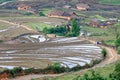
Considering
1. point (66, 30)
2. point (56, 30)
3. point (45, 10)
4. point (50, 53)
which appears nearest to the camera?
point (50, 53)

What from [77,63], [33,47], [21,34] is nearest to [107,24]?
[21,34]

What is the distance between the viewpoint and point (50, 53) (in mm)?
29094

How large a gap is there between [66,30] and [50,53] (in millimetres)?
12007

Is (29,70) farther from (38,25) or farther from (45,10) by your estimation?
(45,10)

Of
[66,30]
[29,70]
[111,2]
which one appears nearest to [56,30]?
[66,30]

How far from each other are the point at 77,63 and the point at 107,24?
829 inches

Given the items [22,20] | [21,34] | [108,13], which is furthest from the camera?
[108,13]

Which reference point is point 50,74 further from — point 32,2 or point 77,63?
point 32,2

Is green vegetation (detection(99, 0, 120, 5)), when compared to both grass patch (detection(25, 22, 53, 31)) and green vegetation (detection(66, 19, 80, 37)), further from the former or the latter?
green vegetation (detection(66, 19, 80, 37))

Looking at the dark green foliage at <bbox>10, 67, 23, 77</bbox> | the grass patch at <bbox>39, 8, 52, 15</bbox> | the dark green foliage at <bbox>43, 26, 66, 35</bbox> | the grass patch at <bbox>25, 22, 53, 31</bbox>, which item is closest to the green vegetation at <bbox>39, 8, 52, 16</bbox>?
the grass patch at <bbox>39, 8, 52, 15</bbox>

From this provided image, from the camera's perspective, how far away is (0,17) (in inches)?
1944

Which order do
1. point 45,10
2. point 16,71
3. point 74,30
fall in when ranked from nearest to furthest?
1. point 16,71
2. point 74,30
3. point 45,10

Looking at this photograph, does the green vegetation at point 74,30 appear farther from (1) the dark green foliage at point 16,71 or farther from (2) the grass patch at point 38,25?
(1) the dark green foliage at point 16,71

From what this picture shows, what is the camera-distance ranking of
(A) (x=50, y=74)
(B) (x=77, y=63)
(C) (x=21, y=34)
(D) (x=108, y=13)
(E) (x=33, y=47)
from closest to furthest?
(A) (x=50, y=74), (B) (x=77, y=63), (E) (x=33, y=47), (C) (x=21, y=34), (D) (x=108, y=13)
